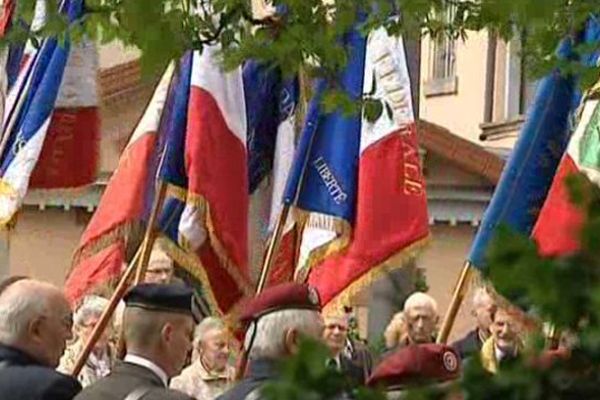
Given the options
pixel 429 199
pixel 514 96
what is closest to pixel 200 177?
pixel 429 199

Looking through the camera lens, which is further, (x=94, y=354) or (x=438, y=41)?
(x=94, y=354)

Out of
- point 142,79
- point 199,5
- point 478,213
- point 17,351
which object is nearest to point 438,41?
point 199,5

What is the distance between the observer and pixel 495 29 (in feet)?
22.0

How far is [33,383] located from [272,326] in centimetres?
71

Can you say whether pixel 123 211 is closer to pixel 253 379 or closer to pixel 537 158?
pixel 537 158

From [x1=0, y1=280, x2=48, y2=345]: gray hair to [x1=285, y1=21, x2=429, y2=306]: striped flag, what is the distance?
3.41 meters

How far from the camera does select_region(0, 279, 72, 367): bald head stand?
19.0 ft

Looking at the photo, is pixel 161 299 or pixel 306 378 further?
pixel 161 299

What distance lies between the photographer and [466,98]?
28.3 metres

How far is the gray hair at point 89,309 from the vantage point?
933cm

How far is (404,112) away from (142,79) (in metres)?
3.82

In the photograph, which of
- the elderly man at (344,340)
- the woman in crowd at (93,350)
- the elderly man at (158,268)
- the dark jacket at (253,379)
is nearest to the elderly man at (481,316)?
the elderly man at (344,340)

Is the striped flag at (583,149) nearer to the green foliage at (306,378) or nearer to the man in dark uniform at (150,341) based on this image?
the man in dark uniform at (150,341)

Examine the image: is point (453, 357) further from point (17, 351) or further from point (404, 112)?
point (404, 112)
